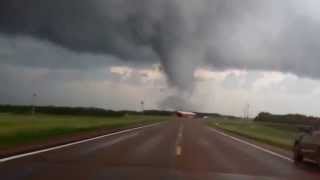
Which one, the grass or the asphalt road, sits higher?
the grass

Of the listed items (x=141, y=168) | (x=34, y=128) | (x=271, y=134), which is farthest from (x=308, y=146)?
(x=271, y=134)

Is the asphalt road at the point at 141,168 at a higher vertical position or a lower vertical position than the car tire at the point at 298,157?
lower

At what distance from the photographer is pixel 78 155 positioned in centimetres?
2131

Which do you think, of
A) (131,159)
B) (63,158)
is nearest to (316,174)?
(131,159)

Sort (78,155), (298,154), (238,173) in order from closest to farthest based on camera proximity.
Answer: (238,173), (78,155), (298,154)

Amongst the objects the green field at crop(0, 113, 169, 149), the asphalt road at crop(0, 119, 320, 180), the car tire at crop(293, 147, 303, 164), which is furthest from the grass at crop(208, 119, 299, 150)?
the asphalt road at crop(0, 119, 320, 180)

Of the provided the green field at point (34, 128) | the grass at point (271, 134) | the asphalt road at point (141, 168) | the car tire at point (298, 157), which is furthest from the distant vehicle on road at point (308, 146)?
the green field at point (34, 128)

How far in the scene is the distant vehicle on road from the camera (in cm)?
2081

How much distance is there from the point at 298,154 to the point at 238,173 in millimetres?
6781

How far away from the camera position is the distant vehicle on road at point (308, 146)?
20812 millimetres

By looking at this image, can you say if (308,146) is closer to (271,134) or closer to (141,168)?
(141,168)

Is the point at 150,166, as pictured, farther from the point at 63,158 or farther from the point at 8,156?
the point at 8,156

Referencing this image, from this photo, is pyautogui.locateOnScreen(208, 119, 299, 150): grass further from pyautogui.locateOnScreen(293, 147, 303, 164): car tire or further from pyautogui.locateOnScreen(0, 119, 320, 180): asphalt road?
pyautogui.locateOnScreen(0, 119, 320, 180): asphalt road

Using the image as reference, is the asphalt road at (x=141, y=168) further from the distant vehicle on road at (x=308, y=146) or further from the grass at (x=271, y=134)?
the grass at (x=271, y=134)
